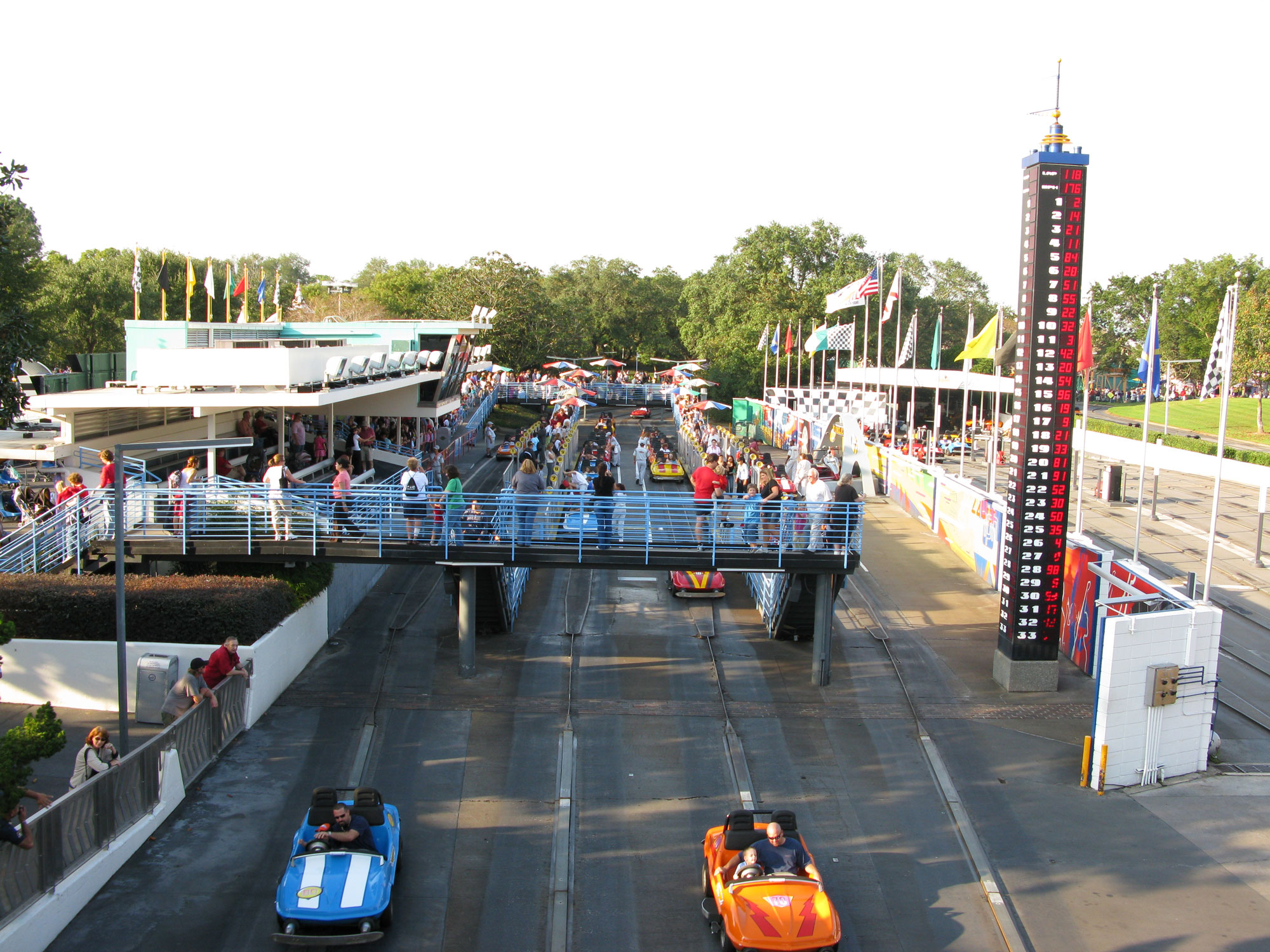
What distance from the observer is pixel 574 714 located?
16.0 meters

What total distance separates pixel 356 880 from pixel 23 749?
3.27 meters

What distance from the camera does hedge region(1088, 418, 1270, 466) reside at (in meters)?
48.4

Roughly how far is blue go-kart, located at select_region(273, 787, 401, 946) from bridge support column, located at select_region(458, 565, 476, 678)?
667 cm

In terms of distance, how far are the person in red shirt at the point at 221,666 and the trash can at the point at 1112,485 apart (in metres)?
36.4

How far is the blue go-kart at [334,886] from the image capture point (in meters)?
9.52

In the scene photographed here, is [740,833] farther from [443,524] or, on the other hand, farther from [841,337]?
[841,337]

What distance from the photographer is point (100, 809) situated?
35.2 ft

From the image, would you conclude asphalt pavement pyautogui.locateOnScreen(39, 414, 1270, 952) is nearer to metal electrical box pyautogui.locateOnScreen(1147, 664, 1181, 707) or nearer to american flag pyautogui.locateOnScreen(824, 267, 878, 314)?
metal electrical box pyautogui.locateOnScreen(1147, 664, 1181, 707)

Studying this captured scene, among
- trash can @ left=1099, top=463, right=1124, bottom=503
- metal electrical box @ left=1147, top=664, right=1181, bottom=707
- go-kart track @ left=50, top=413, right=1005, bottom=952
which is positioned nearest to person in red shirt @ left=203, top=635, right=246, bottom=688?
go-kart track @ left=50, top=413, right=1005, bottom=952

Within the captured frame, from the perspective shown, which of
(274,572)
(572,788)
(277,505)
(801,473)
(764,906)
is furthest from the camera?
(801,473)

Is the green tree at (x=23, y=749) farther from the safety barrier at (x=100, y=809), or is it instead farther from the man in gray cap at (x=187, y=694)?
the man in gray cap at (x=187, y=694)

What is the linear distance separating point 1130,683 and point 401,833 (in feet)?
33.0

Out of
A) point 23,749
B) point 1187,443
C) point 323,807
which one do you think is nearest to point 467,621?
point 323,807

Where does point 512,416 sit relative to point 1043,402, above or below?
below
